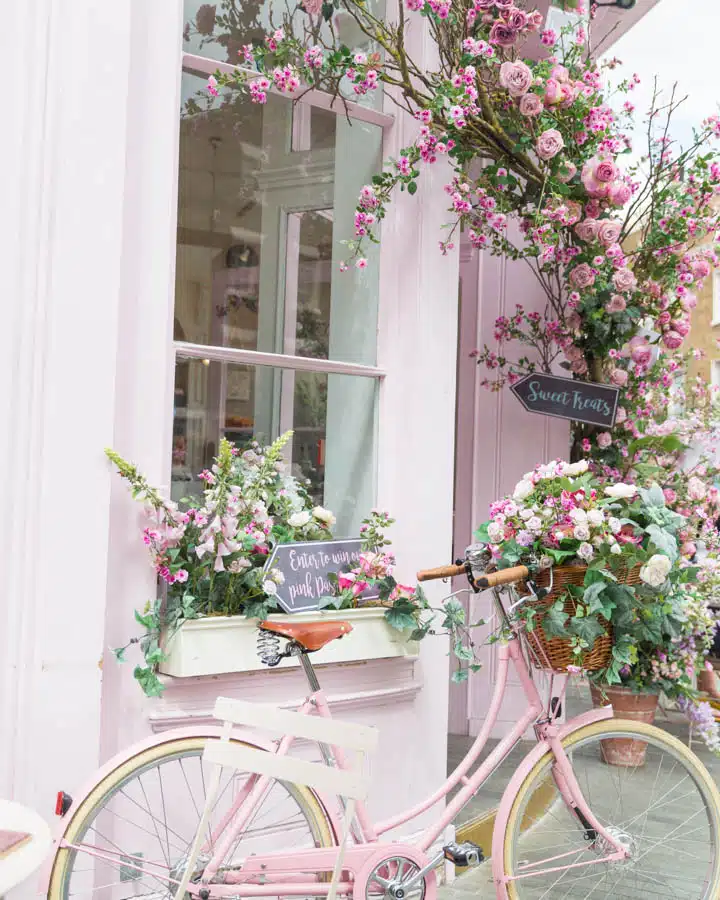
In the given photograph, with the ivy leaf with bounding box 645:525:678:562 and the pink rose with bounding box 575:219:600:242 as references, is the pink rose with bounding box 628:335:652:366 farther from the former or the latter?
the ivy leaf with bounding box 645:525:678:562

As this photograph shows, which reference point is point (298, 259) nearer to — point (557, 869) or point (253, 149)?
point (253, 149)

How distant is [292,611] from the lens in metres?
2.61

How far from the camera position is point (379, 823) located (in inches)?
95.0

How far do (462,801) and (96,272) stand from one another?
→ 170 cm

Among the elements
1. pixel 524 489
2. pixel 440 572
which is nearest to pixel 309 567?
pixel 440 572

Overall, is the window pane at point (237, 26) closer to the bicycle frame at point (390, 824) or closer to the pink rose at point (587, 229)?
the pink rose at point (587, 229)

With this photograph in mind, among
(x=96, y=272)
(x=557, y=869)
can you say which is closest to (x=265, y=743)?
(x=557, y=869)

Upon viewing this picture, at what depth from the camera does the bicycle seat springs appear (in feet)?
7.50

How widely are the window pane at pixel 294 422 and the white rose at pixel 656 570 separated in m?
1.03

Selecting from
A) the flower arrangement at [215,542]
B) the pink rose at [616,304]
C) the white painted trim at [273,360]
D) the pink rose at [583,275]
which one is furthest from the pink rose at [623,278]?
the flower arrangement at [215,542]

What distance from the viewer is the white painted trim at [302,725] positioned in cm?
169

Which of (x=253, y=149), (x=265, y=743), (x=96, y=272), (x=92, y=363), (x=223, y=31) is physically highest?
(x=223, y=31)

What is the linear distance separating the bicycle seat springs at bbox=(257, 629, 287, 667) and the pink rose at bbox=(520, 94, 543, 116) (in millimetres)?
2021

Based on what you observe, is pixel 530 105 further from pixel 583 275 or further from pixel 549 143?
pixel 583 275
